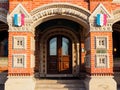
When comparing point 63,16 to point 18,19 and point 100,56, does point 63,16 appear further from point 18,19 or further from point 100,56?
point 100,56

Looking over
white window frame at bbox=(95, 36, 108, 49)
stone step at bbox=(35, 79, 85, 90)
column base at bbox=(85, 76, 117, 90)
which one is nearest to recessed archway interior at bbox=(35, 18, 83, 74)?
stone step at bbox=(35, 79, 85, 90)

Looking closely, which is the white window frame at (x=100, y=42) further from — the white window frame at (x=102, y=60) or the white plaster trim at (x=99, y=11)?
the white plaster trim at (x=99, y=11)

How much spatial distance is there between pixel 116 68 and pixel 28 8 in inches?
227

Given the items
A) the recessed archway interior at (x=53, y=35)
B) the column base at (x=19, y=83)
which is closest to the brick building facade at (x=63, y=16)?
the column base at (x=19, y=83)

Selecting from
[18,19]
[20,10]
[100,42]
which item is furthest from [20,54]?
[100,42]

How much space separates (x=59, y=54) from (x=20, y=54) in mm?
4330

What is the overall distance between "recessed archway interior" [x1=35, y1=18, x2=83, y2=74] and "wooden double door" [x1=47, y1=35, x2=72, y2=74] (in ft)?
0.79

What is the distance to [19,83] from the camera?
33.4ft

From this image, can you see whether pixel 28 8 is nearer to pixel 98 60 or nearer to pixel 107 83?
pixel 98 60

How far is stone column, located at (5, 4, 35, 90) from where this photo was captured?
10211 mm

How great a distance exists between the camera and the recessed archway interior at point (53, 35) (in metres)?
13.9

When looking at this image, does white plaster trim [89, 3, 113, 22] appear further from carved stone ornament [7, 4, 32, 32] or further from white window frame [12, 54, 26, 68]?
white window frame [12, 54, 26, 68]

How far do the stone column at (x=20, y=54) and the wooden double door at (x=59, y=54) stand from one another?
3981mm

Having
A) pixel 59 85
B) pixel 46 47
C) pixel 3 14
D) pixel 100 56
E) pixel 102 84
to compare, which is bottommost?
pixel 59 85
